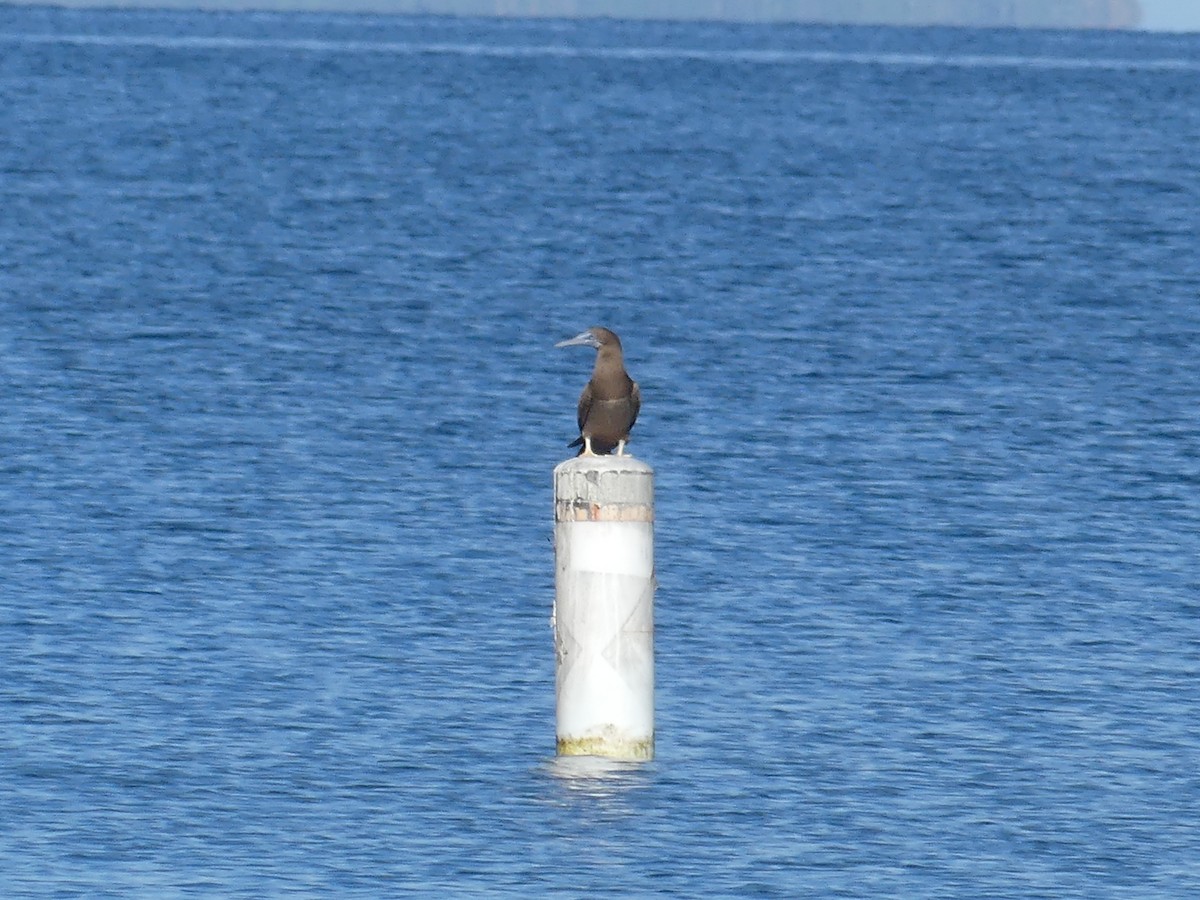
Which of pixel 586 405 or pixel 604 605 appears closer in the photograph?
pixel 604 605

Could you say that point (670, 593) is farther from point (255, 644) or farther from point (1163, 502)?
point (1163, 502)

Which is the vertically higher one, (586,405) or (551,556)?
(551,556)

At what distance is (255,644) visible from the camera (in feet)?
68.4

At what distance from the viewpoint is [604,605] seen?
16016 mm

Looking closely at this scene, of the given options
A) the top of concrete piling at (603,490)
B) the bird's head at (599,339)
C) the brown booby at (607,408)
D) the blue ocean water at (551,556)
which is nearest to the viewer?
the top of concrete piling at (603,490)

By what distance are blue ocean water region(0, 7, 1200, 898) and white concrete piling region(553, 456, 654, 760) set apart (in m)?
0.41

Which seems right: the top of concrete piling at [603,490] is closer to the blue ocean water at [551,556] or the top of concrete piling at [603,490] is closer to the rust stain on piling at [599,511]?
the rust stain on piling at [599,511]

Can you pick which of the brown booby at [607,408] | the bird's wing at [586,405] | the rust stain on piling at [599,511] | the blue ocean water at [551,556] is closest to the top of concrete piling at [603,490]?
the rust stain on piling at [599,511]

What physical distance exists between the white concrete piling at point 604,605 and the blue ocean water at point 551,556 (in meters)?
0.41

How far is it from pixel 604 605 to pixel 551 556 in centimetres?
842

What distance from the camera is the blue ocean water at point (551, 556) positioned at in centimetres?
1598

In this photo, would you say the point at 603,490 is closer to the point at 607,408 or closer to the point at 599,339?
the point at 607,408

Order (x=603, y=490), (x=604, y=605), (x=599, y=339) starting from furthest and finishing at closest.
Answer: (x=599, y=339) → (x=604, y=605) → (x=603, y=490)

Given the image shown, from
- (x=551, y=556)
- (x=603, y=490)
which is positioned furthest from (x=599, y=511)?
(x=551, y=556)
